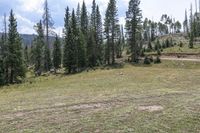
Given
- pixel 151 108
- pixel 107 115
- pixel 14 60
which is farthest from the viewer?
pixel 14 60

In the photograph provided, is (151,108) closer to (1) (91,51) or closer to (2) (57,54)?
(1) (91,51)

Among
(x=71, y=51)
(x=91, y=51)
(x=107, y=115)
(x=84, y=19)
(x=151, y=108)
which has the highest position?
(x=84, y=19)

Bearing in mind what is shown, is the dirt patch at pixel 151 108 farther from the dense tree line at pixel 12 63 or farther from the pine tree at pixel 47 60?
the pine tree at pixel 47 60

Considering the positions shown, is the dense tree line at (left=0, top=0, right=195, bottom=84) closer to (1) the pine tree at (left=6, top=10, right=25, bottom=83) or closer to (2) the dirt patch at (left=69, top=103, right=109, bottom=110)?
(1) the pine tree at (left=6, top=10, right=25, bottom=83)

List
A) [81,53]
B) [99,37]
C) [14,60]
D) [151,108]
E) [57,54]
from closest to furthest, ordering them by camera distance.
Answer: [151,108] → [14,60] → [81,53] → [99,37] → [57,54]

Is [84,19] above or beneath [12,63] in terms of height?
above

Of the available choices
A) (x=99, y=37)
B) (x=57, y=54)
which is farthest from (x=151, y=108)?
(x=57, y=54)

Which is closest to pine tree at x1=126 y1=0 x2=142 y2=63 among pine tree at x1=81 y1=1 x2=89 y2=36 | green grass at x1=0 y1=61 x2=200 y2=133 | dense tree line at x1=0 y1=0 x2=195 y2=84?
dense tree line at x1=0 y1=0 x2=195 y2=84

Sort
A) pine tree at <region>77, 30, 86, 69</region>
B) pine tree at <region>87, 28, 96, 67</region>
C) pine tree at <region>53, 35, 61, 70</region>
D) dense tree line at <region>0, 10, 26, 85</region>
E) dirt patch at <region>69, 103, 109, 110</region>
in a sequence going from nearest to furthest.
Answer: dirt patch at <region>69, 103, 109, 110</region> → dense tree line at <region>0, 10, 26, 85</region> → pine tree at <region>77, 30, 86, 69</region> → pine tree at <region>87, 28, 96, 67</region> → pine tree at <region>53, 35, 61, 70</region>

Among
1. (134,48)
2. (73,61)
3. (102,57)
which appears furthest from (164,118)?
(102,57)

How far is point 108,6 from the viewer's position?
8156 cm

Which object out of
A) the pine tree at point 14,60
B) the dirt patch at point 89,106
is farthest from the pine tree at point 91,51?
the dirt patch at point 89,106

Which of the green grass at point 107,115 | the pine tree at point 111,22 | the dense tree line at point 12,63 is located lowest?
the green grass at point 107,115

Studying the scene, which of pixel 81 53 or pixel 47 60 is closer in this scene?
pixel 81 53
